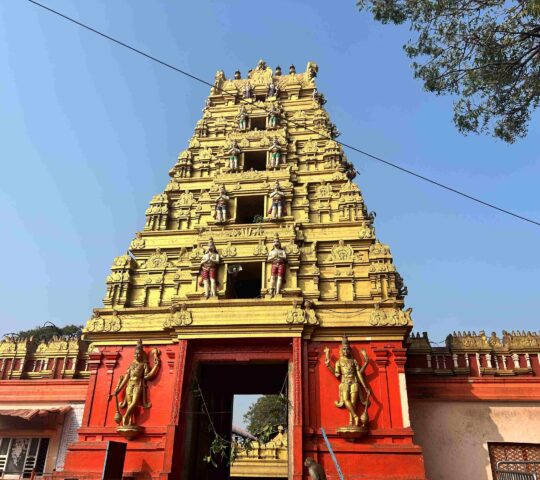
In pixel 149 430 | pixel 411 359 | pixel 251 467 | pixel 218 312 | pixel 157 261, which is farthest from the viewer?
pixel 251 467

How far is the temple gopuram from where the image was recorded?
13773 mm

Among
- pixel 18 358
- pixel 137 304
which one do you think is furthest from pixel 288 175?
pixel 18 358

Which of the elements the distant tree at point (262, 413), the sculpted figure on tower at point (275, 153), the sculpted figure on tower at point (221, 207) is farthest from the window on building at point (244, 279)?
the distant tree at point (262, 413)

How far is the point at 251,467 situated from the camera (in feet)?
79.9

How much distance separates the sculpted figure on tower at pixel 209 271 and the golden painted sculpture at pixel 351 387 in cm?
429

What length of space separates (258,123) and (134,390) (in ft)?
47.5

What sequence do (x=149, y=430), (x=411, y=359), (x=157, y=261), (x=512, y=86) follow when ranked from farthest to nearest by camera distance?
1. (x=157, y=261)
2. (x=411, y=359)
3. (x=149, y=430)
4. (x=512, y=86)

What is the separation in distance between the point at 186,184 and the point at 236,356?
8487mm

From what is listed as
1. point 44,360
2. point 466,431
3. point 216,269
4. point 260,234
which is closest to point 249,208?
point 260,234

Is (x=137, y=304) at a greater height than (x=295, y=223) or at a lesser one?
lesser

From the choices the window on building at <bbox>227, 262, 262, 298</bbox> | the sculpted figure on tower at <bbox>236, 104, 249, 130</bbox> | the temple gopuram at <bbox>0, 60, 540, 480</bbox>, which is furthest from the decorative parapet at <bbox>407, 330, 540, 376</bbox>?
the sculpted figure on tower at <bbox>236, 104, 249, 130</bbox>

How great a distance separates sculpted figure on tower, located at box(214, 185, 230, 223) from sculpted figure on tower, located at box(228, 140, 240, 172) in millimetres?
1857

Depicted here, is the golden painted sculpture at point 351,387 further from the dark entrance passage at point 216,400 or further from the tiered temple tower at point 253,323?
the dark entrance passage at point 216,400

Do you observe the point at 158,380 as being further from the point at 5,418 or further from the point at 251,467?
the point at 251,467
